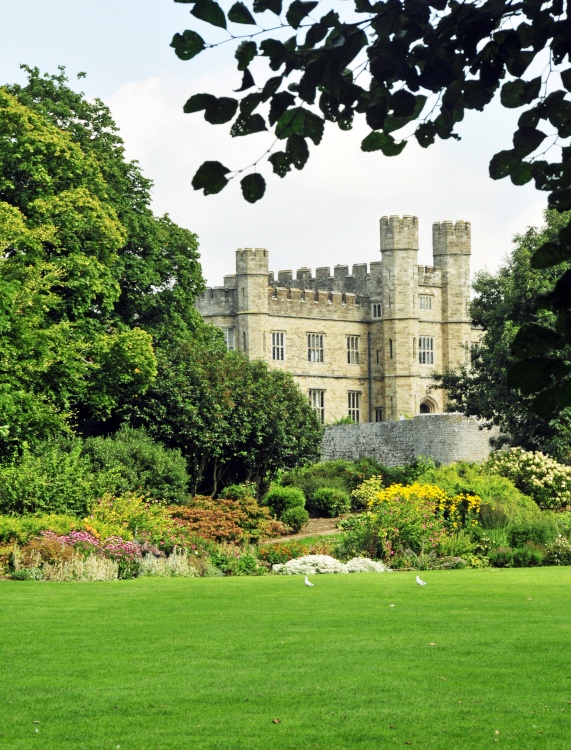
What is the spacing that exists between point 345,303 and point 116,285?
30578 mm

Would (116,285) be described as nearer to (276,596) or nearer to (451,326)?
(276,596)

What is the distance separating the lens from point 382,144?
143 inches

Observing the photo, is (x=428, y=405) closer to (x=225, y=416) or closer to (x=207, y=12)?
(x=225, y=416)

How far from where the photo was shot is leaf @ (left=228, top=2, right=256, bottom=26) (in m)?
3.13

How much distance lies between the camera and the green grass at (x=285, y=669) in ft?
23.0

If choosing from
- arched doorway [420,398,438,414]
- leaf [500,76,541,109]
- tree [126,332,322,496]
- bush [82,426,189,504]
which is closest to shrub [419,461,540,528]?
tree [126,332,322,496]

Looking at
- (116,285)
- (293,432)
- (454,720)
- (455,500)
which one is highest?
(116,285)

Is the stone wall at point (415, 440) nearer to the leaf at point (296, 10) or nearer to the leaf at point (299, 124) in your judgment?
the leaf at point (299, 124)

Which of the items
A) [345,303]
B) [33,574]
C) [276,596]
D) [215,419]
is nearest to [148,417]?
[215,419]

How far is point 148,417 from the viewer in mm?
27656

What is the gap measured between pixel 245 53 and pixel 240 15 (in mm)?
104

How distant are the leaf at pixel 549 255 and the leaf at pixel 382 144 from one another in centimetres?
90

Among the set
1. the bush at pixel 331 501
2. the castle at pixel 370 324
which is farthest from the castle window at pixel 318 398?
the bush at pixel 331 501

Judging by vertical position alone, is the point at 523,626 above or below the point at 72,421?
below
